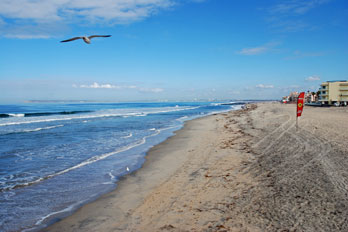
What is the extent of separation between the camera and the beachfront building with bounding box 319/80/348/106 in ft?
226

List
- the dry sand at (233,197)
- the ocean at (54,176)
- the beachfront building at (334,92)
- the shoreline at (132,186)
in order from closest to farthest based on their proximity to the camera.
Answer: the dry sand at (233,197) < the shoreline at (132,186) < the ocean at (54,176) < the beachfront building at (334,92)

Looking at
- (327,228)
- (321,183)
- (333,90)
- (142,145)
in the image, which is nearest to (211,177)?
(321,183)

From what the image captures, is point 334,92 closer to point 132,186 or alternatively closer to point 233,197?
point 233,197

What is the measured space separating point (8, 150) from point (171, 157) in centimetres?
935

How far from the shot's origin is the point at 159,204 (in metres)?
5.62

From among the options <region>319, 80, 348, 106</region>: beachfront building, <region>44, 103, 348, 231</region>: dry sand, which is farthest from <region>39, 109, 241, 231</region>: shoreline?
<region>319, 80, 348, 106</region>: beachfront building

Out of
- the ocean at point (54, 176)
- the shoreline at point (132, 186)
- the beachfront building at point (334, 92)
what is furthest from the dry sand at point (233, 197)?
the beachfront building at point (334, 92)

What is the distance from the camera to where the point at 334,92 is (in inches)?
2790

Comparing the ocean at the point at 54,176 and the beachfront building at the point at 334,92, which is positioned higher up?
the beachfront building at the point at 334,92

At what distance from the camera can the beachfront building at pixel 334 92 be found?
6881 cm

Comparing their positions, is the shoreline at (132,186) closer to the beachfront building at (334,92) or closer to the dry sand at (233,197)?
the dry sand at (233,197)

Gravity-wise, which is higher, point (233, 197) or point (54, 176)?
point (233, 197)

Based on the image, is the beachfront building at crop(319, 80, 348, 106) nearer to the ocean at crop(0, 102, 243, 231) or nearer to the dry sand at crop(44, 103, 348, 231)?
the dry sand at crop(44, 103, 348, 231)

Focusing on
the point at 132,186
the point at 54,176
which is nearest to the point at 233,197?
the point at 132,186
